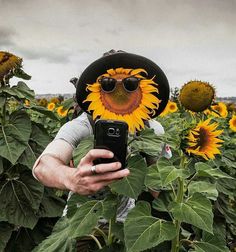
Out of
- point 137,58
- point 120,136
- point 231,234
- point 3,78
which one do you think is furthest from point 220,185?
point 120,136

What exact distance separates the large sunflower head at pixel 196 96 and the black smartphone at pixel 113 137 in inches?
76.2

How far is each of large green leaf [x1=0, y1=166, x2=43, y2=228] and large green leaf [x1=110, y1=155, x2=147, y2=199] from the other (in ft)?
5.00

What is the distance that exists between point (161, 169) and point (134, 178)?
0.10 m

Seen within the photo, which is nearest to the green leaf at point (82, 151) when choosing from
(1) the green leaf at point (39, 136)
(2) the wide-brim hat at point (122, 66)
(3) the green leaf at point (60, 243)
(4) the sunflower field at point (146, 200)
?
(4) the sunflower field at point (146, 200)

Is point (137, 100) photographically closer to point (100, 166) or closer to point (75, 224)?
point (100, 166)

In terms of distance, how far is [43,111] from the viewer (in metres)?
3.23

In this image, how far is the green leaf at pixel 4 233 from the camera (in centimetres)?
307

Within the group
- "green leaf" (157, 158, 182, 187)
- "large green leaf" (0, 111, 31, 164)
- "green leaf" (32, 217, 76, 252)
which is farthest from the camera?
"large green leaf" (0, 111, 31, 164)

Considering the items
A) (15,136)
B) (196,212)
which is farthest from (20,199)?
(196,212)

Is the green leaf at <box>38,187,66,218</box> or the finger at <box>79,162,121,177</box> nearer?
the finger at <box>79,162,121,177</box>

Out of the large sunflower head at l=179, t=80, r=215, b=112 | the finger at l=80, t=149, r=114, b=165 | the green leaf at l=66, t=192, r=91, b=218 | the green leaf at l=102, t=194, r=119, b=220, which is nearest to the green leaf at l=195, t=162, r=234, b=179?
the green leaf at l=102, t=194, r=119, b=220

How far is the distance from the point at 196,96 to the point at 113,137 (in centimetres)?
209

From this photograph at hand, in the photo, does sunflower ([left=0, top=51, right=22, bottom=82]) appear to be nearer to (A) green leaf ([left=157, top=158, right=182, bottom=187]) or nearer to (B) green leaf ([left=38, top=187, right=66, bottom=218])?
(B) green leaf ([left=38, top=187, right=66, bottom=218])

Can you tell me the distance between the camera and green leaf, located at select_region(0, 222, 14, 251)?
307 centimetres
